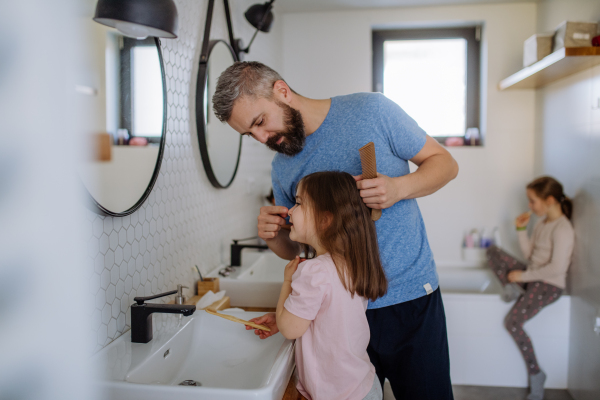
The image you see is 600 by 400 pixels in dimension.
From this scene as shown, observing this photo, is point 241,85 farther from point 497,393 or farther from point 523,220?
point 523,220

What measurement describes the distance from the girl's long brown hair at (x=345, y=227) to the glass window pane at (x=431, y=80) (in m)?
2.84

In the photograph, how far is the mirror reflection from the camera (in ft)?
3.25

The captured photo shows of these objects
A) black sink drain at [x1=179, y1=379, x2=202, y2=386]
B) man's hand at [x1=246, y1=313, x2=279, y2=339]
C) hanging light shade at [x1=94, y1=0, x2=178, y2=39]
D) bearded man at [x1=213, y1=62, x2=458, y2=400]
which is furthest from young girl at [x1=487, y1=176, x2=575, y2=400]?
hanging light shade at [x1=94, y1=0, x2=178, y2=39]

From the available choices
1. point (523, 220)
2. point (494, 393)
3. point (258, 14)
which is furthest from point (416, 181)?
point (523, 220)

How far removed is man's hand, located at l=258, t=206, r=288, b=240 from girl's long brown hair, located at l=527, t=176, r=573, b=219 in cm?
220

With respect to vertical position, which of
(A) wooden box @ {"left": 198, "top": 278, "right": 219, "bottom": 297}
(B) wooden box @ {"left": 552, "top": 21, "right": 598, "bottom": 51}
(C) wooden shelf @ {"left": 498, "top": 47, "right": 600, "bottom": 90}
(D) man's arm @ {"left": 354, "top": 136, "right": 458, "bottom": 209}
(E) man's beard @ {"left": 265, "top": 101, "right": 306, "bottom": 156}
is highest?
(B) wooden box @ {"left": 552, "top": 21, "right": 598, "bottom": 51}

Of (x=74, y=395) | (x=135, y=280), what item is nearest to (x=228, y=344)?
(x=135, y=280)

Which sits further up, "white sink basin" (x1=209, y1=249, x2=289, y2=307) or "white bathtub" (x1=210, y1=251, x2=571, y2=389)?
"white sink basin" (x1=209, y1=249, x2=289, y2=307)

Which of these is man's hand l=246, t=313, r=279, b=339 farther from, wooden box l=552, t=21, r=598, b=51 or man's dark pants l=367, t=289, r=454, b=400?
wooden box l=552, t=21, r=598, b=51

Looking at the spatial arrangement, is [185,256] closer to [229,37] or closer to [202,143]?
[202,143]

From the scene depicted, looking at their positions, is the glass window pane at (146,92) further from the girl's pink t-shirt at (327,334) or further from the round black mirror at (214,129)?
the girl's pink t-shirt at (327,334)

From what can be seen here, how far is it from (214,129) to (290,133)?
0.78 meters

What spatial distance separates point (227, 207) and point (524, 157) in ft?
8.40

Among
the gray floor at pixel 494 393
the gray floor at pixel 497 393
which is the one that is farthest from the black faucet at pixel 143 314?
the gray floor at pixel 497 393
